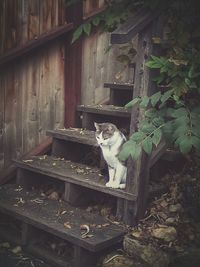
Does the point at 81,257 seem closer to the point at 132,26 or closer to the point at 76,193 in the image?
the point at 76,193

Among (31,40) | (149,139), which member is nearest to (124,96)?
(31,40)

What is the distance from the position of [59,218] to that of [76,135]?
37.3 inches

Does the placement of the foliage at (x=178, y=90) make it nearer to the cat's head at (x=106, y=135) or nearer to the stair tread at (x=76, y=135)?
the cat's head at (x=106, y=135)

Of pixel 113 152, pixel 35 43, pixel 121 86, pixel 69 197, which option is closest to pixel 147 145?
pixel 113 152

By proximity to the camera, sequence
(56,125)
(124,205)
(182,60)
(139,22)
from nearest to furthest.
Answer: (182,60) → (139,22) → (124,205) → (56,125)

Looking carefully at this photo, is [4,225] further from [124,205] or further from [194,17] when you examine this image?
[194,17]

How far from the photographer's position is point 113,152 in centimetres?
363

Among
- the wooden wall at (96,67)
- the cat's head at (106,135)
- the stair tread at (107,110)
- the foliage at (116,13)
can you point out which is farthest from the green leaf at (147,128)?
the wooden wall at (96,67)

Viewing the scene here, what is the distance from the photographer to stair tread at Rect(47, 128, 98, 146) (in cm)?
410

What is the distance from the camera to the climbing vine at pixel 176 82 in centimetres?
284

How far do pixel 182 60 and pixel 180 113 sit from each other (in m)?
0.34

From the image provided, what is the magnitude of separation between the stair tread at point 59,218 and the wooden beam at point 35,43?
3.96ft

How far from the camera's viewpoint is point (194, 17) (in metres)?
3.02

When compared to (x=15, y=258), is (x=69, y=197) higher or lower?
higher
